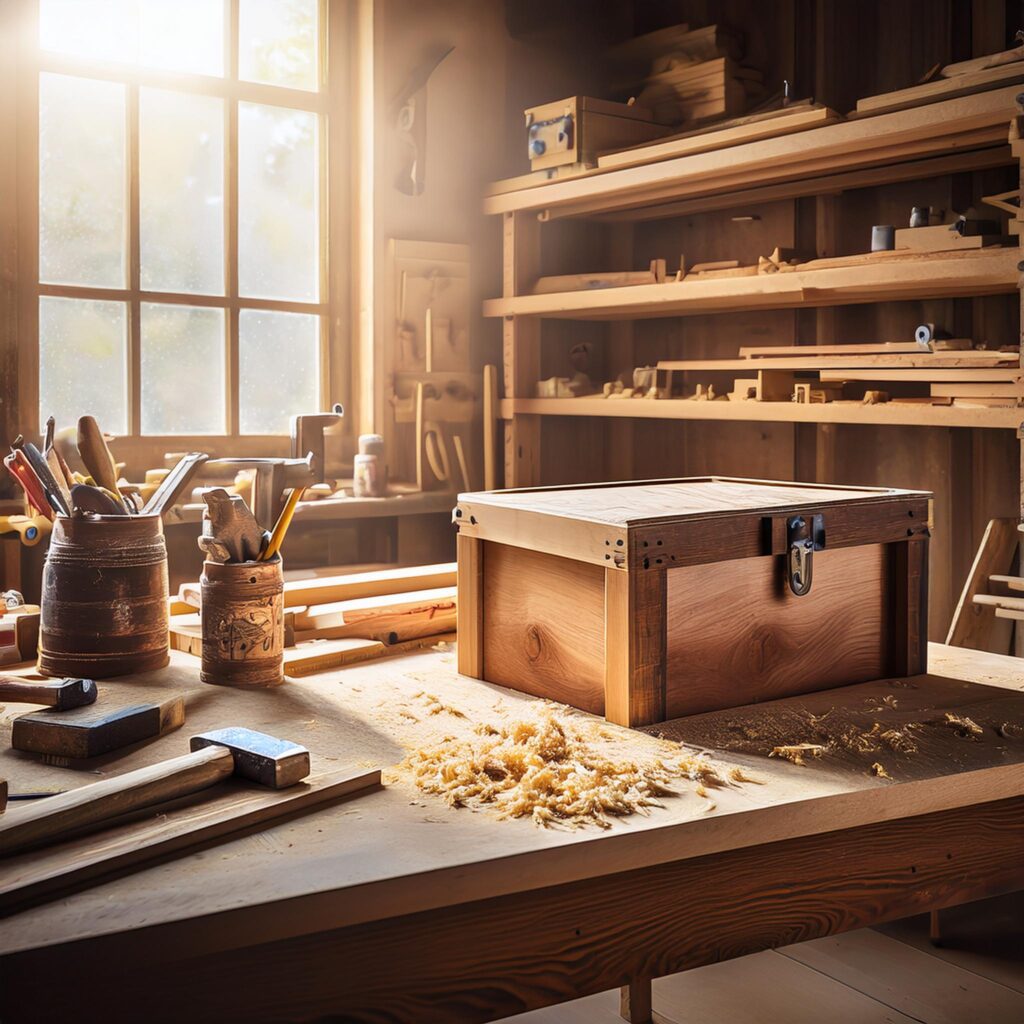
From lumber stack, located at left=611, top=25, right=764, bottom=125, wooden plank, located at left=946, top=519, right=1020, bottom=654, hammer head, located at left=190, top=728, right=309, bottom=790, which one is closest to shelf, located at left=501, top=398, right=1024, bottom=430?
wooden plank, located at left=946, top=519, right=1020, bottom=654

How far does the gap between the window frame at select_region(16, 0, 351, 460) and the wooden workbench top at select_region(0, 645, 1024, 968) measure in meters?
1.89

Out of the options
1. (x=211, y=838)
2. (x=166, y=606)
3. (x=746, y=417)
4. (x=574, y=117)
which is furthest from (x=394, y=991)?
(x=574, y=117)

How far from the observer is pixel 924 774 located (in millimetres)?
1160

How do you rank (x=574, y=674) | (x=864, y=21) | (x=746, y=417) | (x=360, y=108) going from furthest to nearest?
(x=360, y=108) < (x=864, y=21) < (x=746, y=417) < (x=574, y=674)

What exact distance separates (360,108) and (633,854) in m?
3.13

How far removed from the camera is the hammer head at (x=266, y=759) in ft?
3.60

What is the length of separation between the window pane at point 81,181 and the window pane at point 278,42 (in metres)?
0.44

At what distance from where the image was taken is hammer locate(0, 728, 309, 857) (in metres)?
0.97

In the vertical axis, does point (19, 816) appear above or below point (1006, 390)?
below

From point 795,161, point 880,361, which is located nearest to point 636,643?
point 880,361

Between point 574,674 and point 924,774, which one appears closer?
point 924,774

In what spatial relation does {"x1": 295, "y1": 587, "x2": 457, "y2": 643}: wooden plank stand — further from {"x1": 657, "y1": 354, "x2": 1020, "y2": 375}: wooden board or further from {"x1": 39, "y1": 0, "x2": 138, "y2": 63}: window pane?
{"x1": 39, "y1": 0, "x2": 138, "y2": 63}: window pane

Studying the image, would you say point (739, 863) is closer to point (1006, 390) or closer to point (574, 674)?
point (574, 674)

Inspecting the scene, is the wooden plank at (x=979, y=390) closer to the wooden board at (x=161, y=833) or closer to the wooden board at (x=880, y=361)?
the wooden board at (x=880, y=361)
